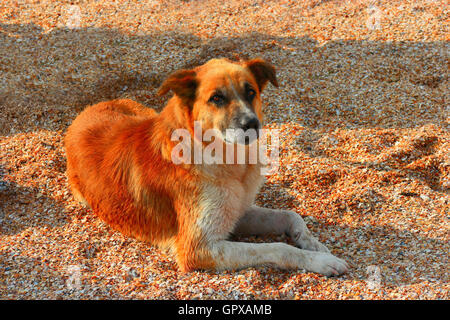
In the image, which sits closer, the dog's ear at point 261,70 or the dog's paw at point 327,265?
the dog's paw at point 327,265

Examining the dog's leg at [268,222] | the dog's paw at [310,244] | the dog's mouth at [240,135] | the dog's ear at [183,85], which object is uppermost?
the dog's ear at [183,85]

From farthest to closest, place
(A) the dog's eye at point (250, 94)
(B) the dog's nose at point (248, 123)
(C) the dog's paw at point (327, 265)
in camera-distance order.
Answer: (A) the dog's eye at point (250, 94) → (C) the dog's paw at point (327, 265) → (B) the dog's nose at point (248, 123)

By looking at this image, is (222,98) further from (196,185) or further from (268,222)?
(268,222)

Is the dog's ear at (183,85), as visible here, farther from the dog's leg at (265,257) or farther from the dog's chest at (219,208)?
the dog's leg at (265,257)

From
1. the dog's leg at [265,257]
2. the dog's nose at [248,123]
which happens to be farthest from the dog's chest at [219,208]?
the dog's nose at [248,123]

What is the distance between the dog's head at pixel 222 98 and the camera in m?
4.12

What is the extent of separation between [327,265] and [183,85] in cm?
193

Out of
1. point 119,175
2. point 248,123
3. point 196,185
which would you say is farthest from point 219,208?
point 119,175

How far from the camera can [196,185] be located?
438 centimetres

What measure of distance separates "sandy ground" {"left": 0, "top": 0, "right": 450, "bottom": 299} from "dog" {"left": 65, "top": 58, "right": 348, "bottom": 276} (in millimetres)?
Result: 154

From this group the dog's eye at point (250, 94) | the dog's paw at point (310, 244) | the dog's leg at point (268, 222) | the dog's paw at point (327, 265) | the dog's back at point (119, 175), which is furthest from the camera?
the dog's leg at point (268, 222)

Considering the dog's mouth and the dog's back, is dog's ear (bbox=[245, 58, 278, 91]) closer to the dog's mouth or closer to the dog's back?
the dog's mouth

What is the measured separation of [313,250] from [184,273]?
1.17 metres

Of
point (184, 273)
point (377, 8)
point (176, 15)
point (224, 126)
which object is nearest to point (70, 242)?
point (184, 273)
